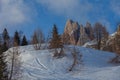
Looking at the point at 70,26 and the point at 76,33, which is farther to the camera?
the point at 70,26

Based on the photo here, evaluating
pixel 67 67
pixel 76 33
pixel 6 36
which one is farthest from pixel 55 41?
pixel 76 33

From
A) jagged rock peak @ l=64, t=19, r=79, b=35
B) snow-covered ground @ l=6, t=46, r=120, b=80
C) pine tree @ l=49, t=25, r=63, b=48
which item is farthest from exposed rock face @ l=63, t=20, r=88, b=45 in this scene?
snow-covered ground @ l=6, t=46, r=120, b=80

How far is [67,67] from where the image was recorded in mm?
67312

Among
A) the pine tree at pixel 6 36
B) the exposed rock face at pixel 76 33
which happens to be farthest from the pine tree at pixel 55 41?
the exposed rock face at pixel 76 33

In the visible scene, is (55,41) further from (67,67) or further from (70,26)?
(70,26)

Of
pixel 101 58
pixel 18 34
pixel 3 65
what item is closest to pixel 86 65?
pixel 101 58

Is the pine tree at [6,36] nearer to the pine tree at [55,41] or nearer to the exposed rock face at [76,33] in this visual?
the exposed rock face at [76,33]

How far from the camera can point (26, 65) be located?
7031cm

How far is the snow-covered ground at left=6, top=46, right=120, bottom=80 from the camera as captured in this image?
195 feet

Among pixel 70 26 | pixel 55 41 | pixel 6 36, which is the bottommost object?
pixel 55 41

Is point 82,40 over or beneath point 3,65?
over

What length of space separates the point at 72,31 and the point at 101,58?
7235 cm

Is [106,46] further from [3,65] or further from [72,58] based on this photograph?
[3,65]

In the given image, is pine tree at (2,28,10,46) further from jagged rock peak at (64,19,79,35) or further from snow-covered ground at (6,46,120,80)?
jagged rock peak at (64,19,79,35)
